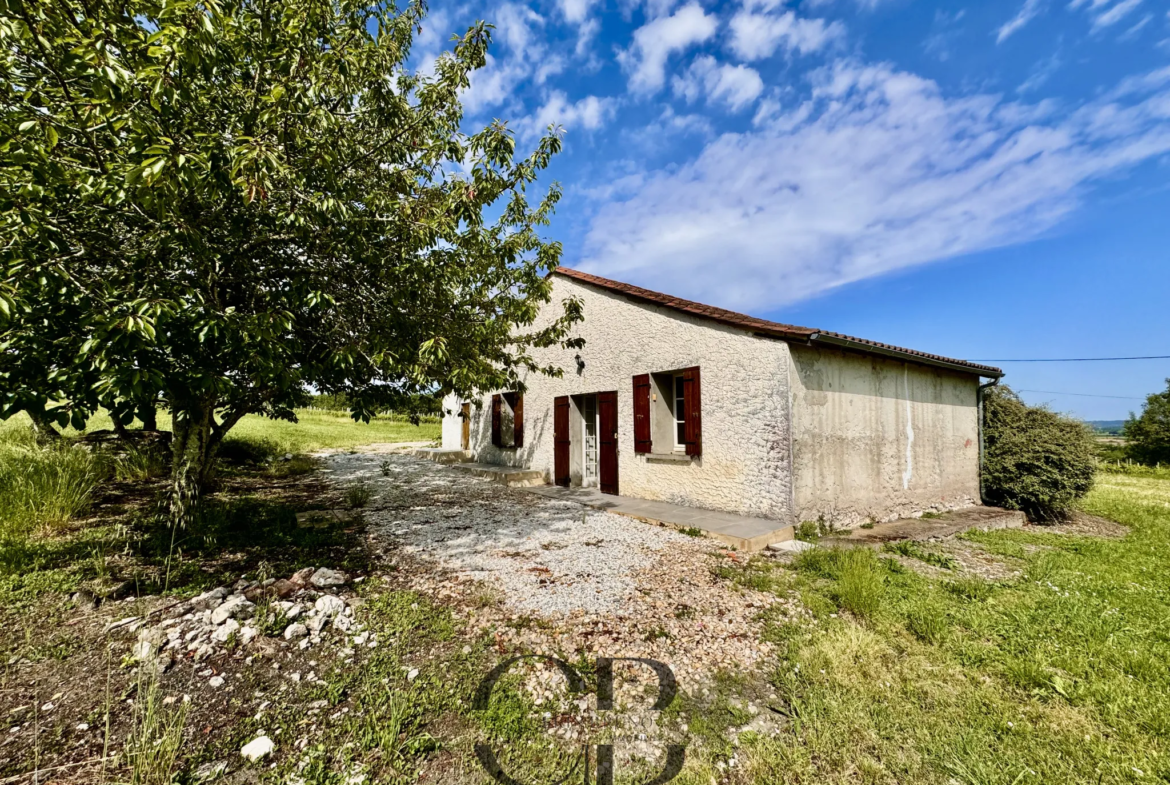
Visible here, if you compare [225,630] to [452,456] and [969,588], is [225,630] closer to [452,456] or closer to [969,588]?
[969,588]

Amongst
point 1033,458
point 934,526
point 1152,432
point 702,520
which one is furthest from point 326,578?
point 1152,432

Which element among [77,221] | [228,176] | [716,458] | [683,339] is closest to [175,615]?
[77,221]

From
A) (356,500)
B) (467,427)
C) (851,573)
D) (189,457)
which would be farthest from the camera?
(467,427)

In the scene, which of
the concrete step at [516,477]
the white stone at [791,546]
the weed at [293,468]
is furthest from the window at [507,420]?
the white stone at [791,546]

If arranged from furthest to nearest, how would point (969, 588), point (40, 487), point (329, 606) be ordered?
point (40, 487) → point (969, 588) → point (329, 606)

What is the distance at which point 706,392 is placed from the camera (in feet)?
Result: 23.8

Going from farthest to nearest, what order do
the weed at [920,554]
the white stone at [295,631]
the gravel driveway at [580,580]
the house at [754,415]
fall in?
1. the house at [754,415]
2. the weed at [920,554]
3. the gravel driveway at [580,580]
4. the white stone at [295,631]

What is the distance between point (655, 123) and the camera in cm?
978

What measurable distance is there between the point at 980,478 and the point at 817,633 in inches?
333

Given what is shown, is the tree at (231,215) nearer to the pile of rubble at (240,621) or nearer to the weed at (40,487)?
the weed at (40,487)

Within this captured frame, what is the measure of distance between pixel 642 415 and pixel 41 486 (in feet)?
26.4

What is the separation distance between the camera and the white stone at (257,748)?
82.9 inches

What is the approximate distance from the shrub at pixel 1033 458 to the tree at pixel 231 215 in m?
9.61

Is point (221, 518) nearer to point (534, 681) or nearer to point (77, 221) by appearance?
point (77, 221)
